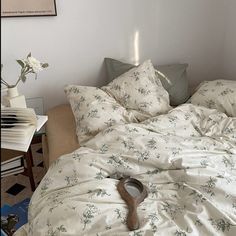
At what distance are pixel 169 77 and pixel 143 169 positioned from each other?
3.85 ft

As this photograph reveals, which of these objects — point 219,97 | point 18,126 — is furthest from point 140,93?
point 18,126

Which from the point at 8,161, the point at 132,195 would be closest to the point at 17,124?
the point at 8,161

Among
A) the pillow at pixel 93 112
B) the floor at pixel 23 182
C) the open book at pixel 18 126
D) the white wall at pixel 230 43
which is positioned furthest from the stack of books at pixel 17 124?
the white wall at pixel 230 43

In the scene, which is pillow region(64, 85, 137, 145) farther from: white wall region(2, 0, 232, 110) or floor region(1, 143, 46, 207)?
floor region(1, 143, 46, 207)

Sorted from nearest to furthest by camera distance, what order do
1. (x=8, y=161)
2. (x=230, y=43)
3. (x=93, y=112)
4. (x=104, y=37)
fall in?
1. (x=8, y=161)
2. (x=93, y=112)
3. (x=104, y=37)
4. (x=230, y=43)

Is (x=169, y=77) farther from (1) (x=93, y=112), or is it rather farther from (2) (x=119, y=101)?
(1) (x=93, y=112)

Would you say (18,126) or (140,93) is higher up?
(18,126)

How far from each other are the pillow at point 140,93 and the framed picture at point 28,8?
0.73 m

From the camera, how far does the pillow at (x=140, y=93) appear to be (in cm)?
204

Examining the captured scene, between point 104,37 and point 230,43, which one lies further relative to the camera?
point 230,43

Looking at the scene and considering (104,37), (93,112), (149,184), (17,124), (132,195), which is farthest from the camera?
(104,37)

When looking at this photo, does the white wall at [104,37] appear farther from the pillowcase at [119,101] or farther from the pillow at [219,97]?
the pillow at [219,97]

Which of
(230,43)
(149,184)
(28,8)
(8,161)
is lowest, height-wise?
(149,184)

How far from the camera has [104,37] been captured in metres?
2.36
